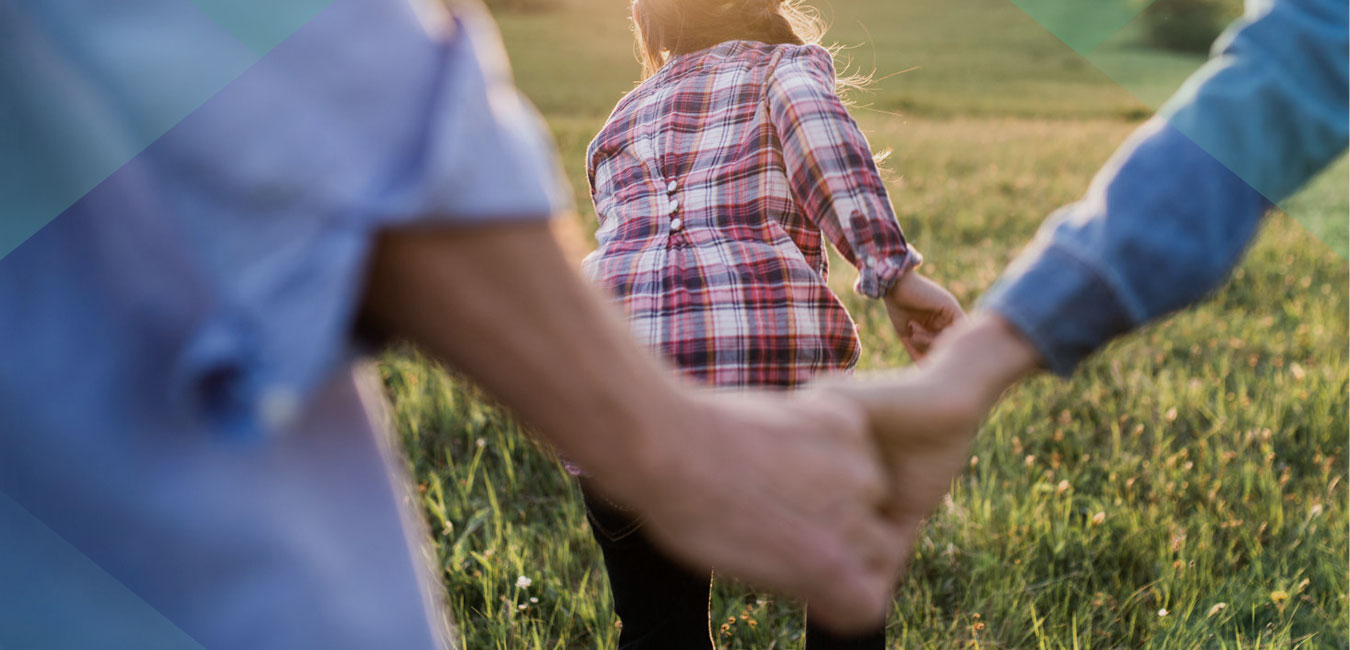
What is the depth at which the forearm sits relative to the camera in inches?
19.1

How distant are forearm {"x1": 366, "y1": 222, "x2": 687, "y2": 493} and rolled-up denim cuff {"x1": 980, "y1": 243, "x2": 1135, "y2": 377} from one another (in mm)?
540

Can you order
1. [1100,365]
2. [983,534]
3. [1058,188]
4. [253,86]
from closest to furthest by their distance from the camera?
[253,86] → [983,534] → [1100,365] → [1058,188]

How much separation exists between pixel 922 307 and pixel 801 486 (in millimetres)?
885

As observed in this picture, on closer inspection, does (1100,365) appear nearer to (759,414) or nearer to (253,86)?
(759,414)

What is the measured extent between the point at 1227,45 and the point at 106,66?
3.41 feet

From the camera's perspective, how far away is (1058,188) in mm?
7680

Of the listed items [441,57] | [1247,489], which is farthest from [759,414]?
[1247,489]

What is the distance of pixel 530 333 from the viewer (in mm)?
514

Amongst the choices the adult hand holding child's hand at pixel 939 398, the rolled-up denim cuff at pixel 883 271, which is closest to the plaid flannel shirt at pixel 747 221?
the rolled-up denim cuff at pixel 883 271

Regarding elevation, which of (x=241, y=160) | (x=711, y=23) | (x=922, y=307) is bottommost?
(x=922, y=307)
